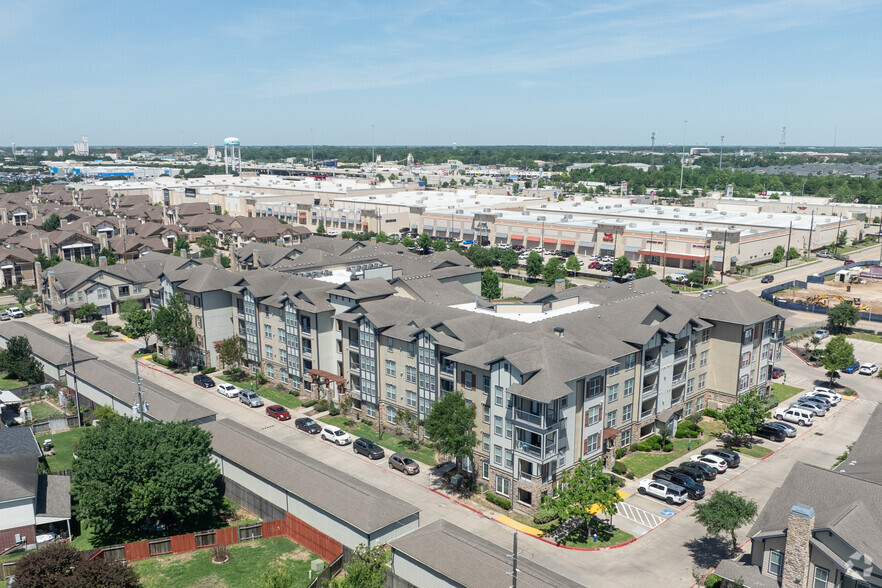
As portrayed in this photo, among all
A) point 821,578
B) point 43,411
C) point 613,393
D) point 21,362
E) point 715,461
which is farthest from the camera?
point 21,362

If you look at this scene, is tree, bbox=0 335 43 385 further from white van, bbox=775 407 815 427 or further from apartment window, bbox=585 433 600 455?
white van, bbox=775 407 815 427

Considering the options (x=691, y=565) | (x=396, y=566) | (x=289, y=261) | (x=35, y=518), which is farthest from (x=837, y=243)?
(x=35, y=518)

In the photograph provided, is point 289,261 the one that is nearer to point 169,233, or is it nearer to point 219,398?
point 219,398

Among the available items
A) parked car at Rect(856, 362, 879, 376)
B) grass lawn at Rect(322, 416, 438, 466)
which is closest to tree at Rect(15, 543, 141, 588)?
grass lawn at Rect(322, 416, 438, 466)

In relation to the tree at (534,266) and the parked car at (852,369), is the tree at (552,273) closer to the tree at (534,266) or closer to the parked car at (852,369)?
the tree at (534,266)

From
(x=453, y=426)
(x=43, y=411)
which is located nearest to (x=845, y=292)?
(x=453, y=426)

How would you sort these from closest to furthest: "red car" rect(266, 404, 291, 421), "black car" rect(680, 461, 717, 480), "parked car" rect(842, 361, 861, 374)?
"black car" rect(680, 461, 717, 480) < "red car" rect(266, 404, 291, 421) < "parked car" rect(842, 361, 861, 374)

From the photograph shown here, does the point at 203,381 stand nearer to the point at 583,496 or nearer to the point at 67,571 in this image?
the point at 67,571
